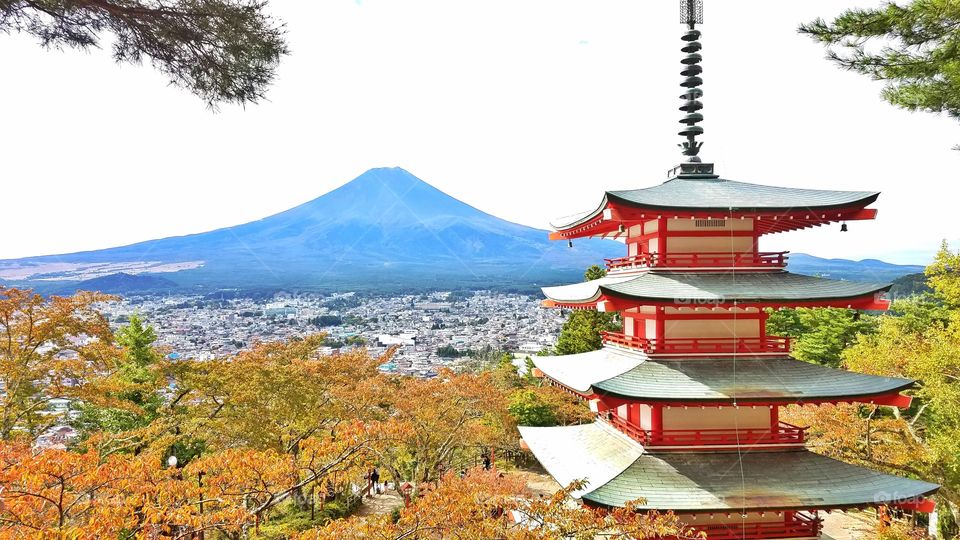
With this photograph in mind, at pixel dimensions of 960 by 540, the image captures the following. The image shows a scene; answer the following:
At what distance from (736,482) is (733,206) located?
15.3ft

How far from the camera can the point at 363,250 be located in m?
170

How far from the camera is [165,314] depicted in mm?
101875

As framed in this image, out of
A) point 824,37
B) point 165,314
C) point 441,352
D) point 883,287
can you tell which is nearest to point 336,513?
point 883,287

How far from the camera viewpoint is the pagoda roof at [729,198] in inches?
380

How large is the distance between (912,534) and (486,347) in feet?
218

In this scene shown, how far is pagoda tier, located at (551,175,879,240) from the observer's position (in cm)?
970

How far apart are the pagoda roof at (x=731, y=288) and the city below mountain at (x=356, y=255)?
13137 centimetres

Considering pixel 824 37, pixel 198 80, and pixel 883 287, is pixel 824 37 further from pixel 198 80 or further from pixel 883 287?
pixel 198 80

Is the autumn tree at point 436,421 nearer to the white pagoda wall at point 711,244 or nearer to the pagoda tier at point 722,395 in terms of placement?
the pagoda tier at point 722,395

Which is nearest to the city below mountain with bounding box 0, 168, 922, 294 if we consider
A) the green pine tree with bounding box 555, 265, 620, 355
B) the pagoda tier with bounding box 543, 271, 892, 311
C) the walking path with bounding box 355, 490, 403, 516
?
the green pine tree with bounding box 555, 265, 620, 355

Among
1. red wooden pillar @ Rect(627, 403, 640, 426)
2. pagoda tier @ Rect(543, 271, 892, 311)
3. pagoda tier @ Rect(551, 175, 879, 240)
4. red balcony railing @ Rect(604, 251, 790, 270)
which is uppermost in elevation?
pagoda tier @ Rect(551, 175, 879, 240)

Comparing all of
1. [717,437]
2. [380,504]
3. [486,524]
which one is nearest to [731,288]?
[717,437]

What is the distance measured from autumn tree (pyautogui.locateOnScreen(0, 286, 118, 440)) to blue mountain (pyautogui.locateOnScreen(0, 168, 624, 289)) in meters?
124

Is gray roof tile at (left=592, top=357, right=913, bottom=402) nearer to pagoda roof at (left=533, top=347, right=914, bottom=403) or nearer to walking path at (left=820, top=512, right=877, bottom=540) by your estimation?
pagoda roof at (left=533, top=347, right=914, bottom=403)
